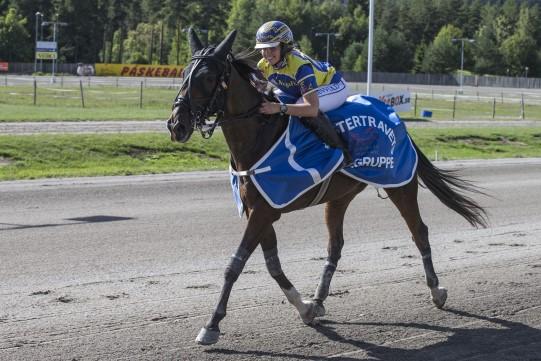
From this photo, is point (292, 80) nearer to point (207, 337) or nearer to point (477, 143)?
point (207, 337)

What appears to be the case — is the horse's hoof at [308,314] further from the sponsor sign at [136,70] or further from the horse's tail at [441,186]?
the sponsor sign at [136,70]

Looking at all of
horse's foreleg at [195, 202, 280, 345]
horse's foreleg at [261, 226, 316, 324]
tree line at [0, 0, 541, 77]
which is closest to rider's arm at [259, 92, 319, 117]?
horse's foreleg at [195, 202, 280, 345]

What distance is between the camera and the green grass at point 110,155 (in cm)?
1715

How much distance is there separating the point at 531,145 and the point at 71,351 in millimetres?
23803

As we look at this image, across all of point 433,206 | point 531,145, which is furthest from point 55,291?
point 531,145

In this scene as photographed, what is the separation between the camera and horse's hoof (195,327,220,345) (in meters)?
5.41

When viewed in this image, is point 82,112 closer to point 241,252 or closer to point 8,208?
point 8,208

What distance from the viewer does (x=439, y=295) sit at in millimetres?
6711

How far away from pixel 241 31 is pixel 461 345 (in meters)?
103

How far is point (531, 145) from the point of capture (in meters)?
27.0

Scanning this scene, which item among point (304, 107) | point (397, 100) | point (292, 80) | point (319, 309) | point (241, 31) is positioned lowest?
point (319, 309)

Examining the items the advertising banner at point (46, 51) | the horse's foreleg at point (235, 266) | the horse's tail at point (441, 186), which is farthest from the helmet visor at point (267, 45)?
the advertising banner at point (46, 51)

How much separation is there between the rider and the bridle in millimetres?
255

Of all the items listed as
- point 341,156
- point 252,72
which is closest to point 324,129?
point 341,156
